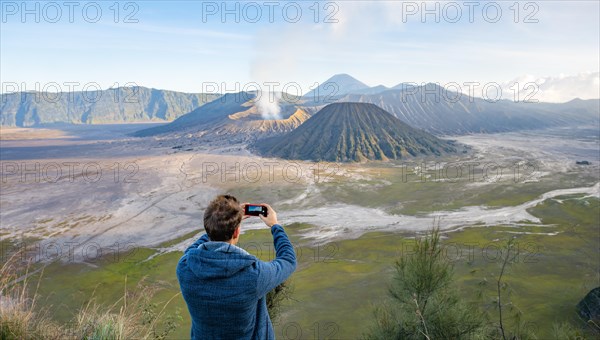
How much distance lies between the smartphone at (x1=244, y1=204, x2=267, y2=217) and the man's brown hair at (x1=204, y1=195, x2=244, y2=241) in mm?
432

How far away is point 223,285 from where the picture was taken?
241 cm

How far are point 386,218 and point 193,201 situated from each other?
2232 cm

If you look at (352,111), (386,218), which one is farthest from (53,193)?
(352,111)

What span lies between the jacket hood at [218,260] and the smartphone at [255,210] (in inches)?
21.6

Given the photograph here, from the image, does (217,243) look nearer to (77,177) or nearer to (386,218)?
(386,218)

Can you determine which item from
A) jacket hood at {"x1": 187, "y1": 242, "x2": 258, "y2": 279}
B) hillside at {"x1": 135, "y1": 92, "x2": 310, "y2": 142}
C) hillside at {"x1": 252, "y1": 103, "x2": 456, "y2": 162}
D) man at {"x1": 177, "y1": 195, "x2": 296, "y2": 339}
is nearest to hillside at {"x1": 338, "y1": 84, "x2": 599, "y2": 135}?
hillside at {"x1": 252, "y1": 103, "x2": 456, "y2": 162}

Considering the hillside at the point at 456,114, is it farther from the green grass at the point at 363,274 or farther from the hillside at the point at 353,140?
the green grass at the point at 363,274

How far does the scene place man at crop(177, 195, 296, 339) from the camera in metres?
2.41

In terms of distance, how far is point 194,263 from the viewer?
2.46 meters

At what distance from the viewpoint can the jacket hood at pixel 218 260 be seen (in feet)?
7.83

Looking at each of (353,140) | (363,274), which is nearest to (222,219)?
(363,274)

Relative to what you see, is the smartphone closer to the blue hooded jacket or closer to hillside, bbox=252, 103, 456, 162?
the blue hooded jacket

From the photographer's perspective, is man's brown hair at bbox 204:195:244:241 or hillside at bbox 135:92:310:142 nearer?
man's brown hair at bbox 204:195:244:241

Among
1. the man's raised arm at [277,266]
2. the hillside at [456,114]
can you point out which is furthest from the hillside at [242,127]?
the man's raised arm at [277,266]
